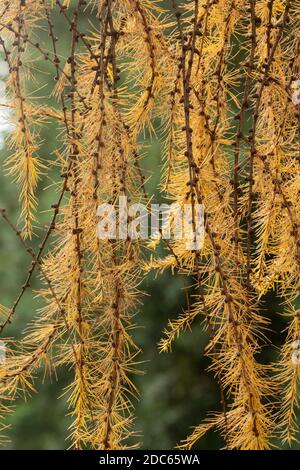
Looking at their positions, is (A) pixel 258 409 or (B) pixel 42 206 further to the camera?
(B) pixel 42 206

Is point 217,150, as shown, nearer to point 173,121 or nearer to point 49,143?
point 173,121

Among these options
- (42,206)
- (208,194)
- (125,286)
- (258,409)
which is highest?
(42,206)

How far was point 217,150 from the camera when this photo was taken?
1113mm

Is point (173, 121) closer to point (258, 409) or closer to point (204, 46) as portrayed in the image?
point (204, 46)

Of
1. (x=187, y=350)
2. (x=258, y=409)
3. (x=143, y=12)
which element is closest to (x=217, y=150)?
(x=143, y=12)

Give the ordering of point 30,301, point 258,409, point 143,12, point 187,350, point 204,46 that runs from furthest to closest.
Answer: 1. point 30,301
2. point 187,350
3. point 204,46
4. point 143,12
5. point 258,409

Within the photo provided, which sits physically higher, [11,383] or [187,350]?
[187,350]

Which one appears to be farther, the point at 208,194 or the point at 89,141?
the point at 208,194

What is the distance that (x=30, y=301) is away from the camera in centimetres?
287

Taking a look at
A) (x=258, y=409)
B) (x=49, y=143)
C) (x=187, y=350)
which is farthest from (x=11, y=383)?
(x=49, y=143)

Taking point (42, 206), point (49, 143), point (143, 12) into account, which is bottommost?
point (143, 12)

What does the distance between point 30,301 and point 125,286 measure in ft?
6.43

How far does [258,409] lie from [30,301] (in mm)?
2068

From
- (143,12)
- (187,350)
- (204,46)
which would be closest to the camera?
(143,12)
